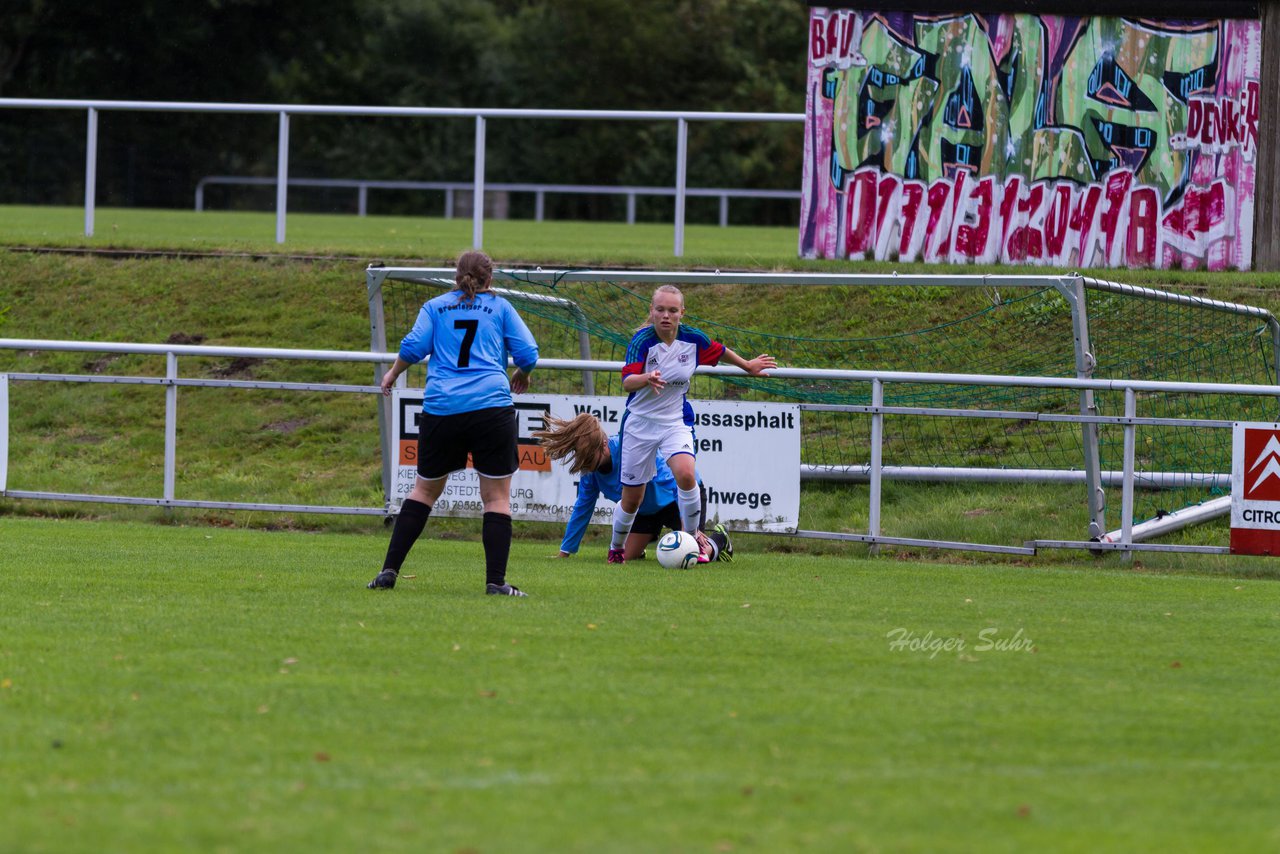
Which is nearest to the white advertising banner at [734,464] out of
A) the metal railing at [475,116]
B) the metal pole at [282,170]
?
the metal railing at [475,116]

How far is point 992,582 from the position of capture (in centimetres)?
999

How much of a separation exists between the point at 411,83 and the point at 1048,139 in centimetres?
3412

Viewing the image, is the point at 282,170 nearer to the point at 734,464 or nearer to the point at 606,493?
the point at 734,464

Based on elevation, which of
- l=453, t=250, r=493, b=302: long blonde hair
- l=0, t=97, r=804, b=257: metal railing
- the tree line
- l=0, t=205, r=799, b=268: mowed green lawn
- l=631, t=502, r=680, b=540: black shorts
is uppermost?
the tree line

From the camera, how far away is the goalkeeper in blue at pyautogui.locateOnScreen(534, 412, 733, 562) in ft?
35.5

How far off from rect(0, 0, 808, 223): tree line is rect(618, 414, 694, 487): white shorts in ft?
64.2

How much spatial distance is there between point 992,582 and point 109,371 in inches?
368

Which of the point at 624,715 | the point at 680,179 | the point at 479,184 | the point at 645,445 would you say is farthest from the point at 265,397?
the point at 624,715

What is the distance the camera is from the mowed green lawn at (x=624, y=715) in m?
4.64

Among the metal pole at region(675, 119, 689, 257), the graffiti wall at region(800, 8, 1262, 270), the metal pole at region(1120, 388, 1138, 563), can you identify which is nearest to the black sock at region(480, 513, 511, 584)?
the metal pole at region(1120, 388, 1138, 563)

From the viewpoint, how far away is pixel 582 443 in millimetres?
10867

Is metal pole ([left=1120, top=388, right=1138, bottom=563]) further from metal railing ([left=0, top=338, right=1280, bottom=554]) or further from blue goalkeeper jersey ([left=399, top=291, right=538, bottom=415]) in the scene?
blue goalkeeper jersey ([left=399, top=291, right=538, bottom=415])

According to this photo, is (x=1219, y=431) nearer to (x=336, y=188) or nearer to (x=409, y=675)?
(x=409, y=675)

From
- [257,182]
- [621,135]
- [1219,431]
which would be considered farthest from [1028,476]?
[621,135]
